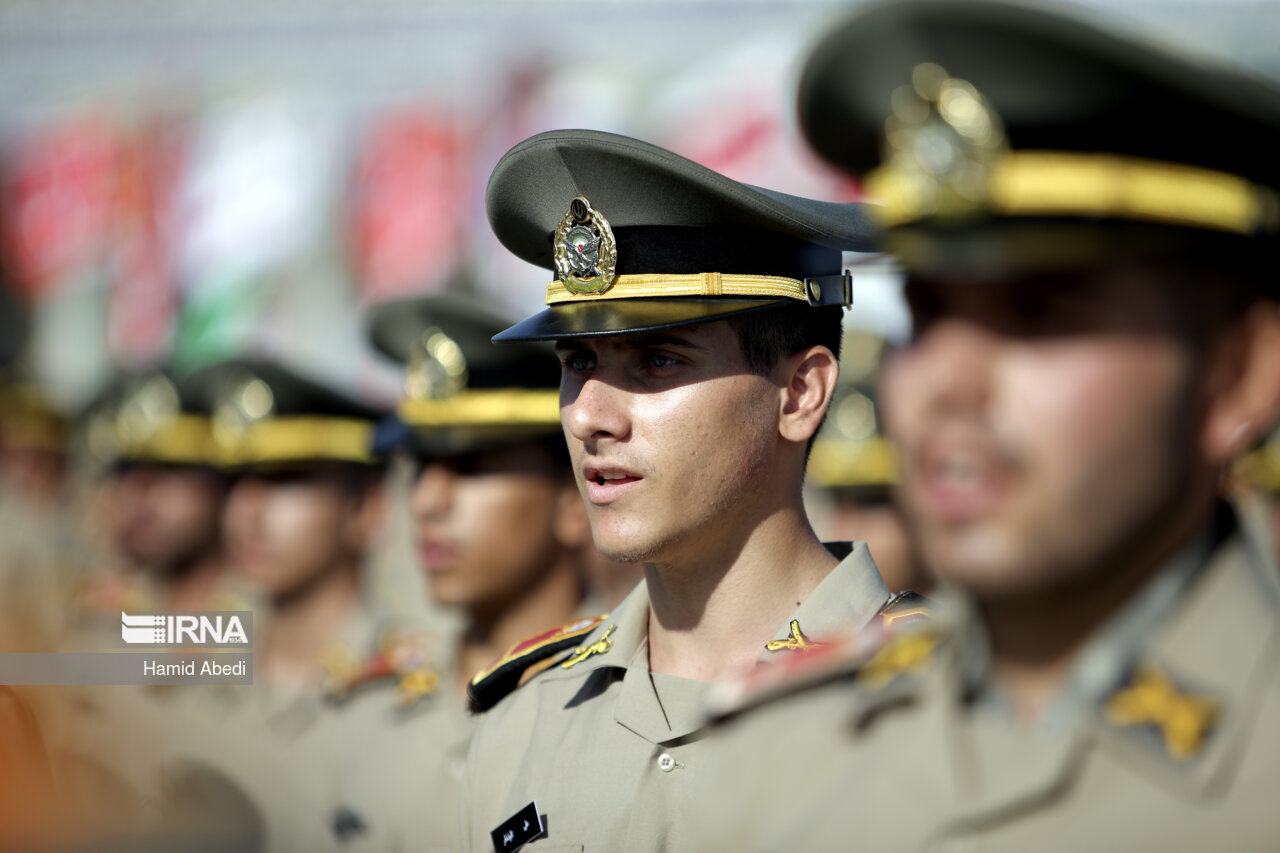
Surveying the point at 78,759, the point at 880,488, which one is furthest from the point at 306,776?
the point at 880,488

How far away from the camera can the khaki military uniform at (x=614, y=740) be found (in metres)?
2.99

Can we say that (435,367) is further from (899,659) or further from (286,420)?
(899,659)

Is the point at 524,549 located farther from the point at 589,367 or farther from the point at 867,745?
the point at 867,745

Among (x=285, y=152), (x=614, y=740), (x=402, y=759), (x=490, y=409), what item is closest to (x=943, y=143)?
(x=614, y=740)

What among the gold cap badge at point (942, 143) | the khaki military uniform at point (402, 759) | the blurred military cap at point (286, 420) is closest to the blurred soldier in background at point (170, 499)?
the blurred military cap at point (286, 420)

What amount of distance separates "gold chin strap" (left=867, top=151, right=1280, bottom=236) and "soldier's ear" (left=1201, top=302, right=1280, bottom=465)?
0.13 metres

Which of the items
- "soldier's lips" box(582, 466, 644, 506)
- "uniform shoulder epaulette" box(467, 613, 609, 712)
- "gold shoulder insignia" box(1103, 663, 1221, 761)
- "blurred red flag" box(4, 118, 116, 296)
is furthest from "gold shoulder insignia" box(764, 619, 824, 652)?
"blurred red flag" box(4, 118, 116, 296)

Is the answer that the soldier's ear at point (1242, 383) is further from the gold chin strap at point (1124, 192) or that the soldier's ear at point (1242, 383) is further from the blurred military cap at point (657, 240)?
the blurred military cap at point (657, 240)

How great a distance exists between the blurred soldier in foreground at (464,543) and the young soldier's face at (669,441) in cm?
193

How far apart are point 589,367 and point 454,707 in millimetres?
2601

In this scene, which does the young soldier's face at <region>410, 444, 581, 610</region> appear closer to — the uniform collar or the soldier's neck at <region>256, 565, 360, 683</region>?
the soldier's neck at <region>256, 565, 360, 683</region>

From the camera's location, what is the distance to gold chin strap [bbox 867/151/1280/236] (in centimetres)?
168

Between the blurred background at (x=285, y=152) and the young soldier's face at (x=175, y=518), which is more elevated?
the blurred background at (x=285, y=152)

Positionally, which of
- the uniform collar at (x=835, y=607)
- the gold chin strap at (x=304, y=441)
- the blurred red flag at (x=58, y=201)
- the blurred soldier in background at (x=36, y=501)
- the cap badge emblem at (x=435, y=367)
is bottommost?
the uniform collar at (x=835, y=607)
